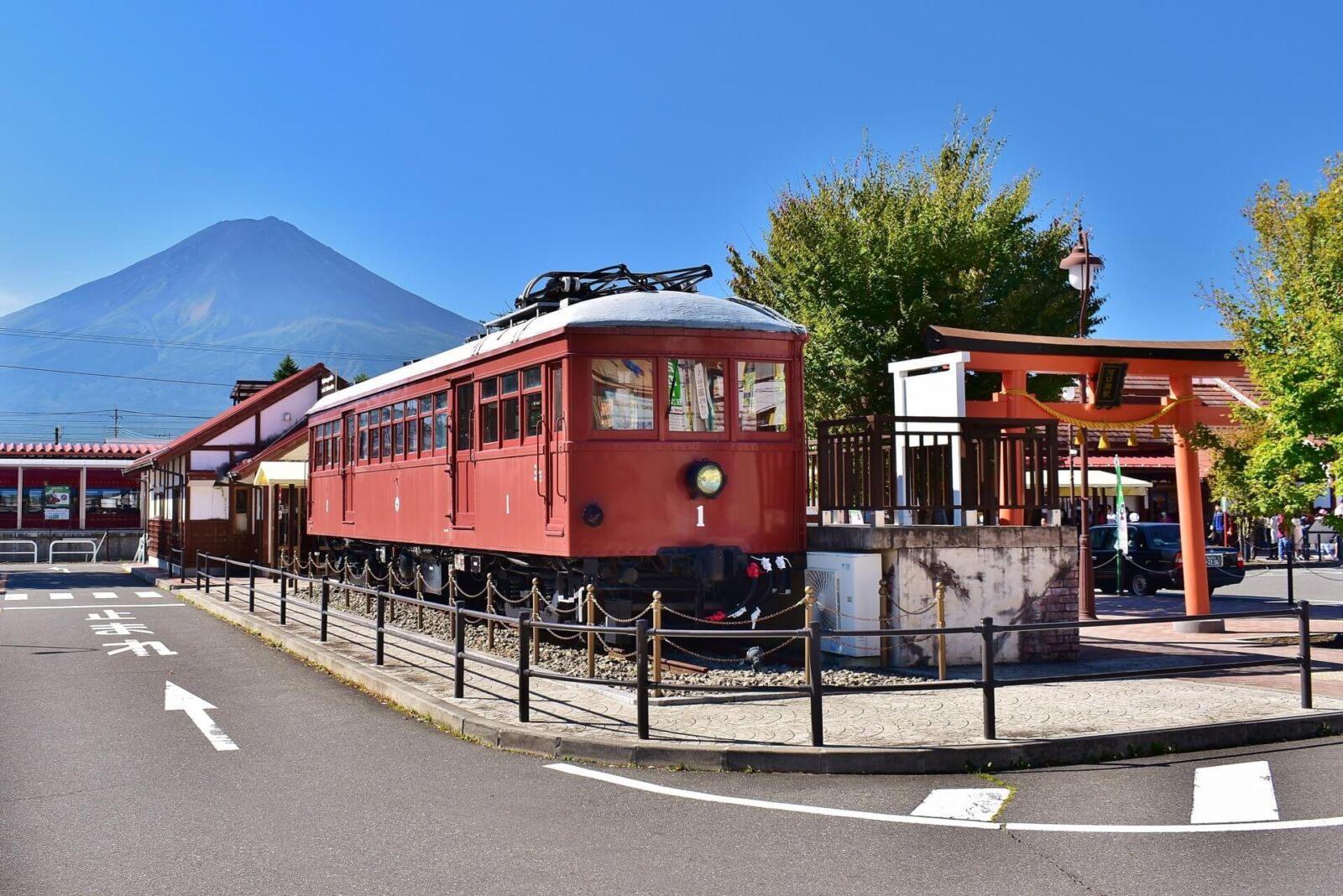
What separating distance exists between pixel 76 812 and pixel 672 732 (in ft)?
12.3

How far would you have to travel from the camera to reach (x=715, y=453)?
12.3 m

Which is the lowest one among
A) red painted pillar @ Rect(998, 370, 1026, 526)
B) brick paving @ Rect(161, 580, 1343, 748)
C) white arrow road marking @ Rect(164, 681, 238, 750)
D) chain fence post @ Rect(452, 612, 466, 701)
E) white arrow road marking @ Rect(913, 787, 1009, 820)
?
white arrow road marking @ Rect(913, 787, 1009, 820)

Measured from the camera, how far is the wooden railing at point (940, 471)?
492 inches

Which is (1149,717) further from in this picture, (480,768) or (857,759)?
(480,768)

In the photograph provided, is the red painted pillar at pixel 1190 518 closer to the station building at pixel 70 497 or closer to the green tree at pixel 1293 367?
the green tree at pixel 1293 367

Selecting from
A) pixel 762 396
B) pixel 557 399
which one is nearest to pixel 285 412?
pixel 557 399

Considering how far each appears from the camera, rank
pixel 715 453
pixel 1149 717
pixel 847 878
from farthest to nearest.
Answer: pixel 715 453, pixel 1149 717, pixel 847 878

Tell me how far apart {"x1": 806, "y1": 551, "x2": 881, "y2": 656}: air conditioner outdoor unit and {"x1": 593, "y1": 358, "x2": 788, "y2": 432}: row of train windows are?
1556 millimetres

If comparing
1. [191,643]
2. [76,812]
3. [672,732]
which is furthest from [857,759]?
[191,643]

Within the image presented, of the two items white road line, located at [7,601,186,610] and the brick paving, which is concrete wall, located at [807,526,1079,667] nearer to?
the brick paving

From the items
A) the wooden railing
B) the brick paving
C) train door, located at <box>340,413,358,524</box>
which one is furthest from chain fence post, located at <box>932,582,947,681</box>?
train door, located at <box>340,413,358,524</box>

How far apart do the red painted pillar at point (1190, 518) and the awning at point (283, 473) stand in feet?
58.3

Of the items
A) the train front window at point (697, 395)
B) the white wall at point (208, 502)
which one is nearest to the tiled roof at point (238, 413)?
the white wall at point (208, 502)

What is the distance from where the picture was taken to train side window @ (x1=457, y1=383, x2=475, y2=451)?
578 inches
